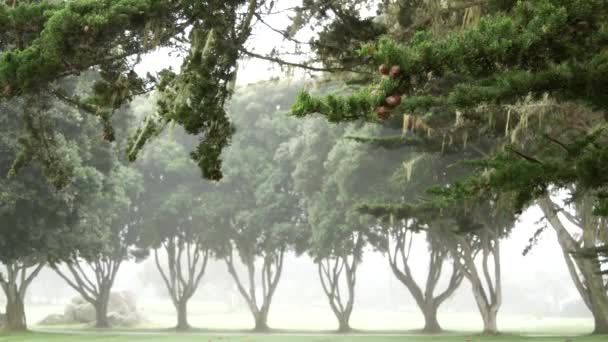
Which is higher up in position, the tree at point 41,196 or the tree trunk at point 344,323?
the tree at point 41,196

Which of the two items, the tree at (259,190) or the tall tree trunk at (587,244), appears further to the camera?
the tree at (259,190)

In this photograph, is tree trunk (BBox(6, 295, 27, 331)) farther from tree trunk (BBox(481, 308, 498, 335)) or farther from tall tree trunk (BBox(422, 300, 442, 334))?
tree trunk (BBox(481, 308, 498, 335))

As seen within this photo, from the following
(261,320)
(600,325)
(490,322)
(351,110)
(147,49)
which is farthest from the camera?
(261,320)

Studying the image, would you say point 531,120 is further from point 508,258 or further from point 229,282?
point 508,258

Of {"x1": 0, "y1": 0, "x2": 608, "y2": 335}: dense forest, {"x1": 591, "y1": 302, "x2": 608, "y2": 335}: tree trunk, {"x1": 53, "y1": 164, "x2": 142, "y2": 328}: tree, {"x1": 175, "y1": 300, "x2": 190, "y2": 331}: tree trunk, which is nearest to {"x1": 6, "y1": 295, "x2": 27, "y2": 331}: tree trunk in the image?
{"x1": 0, "y1": 0, "x2": 608, "y2": 335}: dense forest

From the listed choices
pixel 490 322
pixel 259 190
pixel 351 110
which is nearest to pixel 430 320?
pixel 490 322

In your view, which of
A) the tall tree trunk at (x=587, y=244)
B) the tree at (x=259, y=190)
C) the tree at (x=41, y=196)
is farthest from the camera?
the tree at (x=259, y=190)

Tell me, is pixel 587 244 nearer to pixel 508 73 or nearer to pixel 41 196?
pixel 41 196

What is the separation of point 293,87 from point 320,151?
707 centimetres

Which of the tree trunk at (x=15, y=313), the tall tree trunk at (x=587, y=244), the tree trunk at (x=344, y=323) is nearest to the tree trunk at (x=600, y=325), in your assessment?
the tall tree trunk at (x=587, y=244)

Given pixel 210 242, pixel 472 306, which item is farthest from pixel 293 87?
pixel 472 306

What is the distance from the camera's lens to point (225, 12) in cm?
893

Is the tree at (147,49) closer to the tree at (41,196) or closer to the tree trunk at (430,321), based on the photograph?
the tree at (41,196)

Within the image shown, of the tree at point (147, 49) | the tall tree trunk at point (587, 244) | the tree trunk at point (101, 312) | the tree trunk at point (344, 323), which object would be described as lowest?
the tree trunk at point (344, 323)
